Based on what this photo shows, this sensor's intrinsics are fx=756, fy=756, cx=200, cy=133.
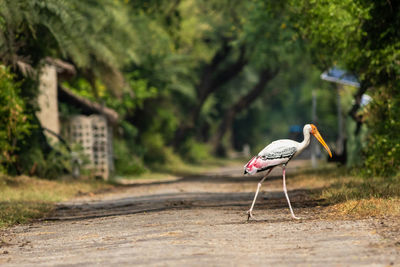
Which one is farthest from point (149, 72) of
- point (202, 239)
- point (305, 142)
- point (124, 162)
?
point (202, 239)

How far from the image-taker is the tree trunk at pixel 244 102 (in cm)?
5412

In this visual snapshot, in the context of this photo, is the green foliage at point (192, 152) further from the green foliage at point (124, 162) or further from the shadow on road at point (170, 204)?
the shadow on road at point (170, 204)

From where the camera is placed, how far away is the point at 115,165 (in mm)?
32281

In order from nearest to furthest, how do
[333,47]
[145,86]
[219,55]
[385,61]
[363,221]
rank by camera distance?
[363,221], [385,61], [333,47], [145,86], [219,55]

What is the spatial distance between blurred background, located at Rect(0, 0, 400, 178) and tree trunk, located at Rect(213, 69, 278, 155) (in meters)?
2.18

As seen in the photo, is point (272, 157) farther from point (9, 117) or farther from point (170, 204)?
point (9, 117)

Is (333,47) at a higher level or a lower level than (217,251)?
higher

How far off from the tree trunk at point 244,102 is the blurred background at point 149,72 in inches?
86.0

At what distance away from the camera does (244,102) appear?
56.0 m

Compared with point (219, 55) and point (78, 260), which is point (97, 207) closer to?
point (78, 260)

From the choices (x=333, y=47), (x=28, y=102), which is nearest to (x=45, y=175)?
(x=28, y=102)

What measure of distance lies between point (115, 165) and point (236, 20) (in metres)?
11.0

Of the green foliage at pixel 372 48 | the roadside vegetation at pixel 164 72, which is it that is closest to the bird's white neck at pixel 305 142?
the roadside vegetation at pixel 164 72

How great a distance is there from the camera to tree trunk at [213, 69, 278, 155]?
2131 inches
